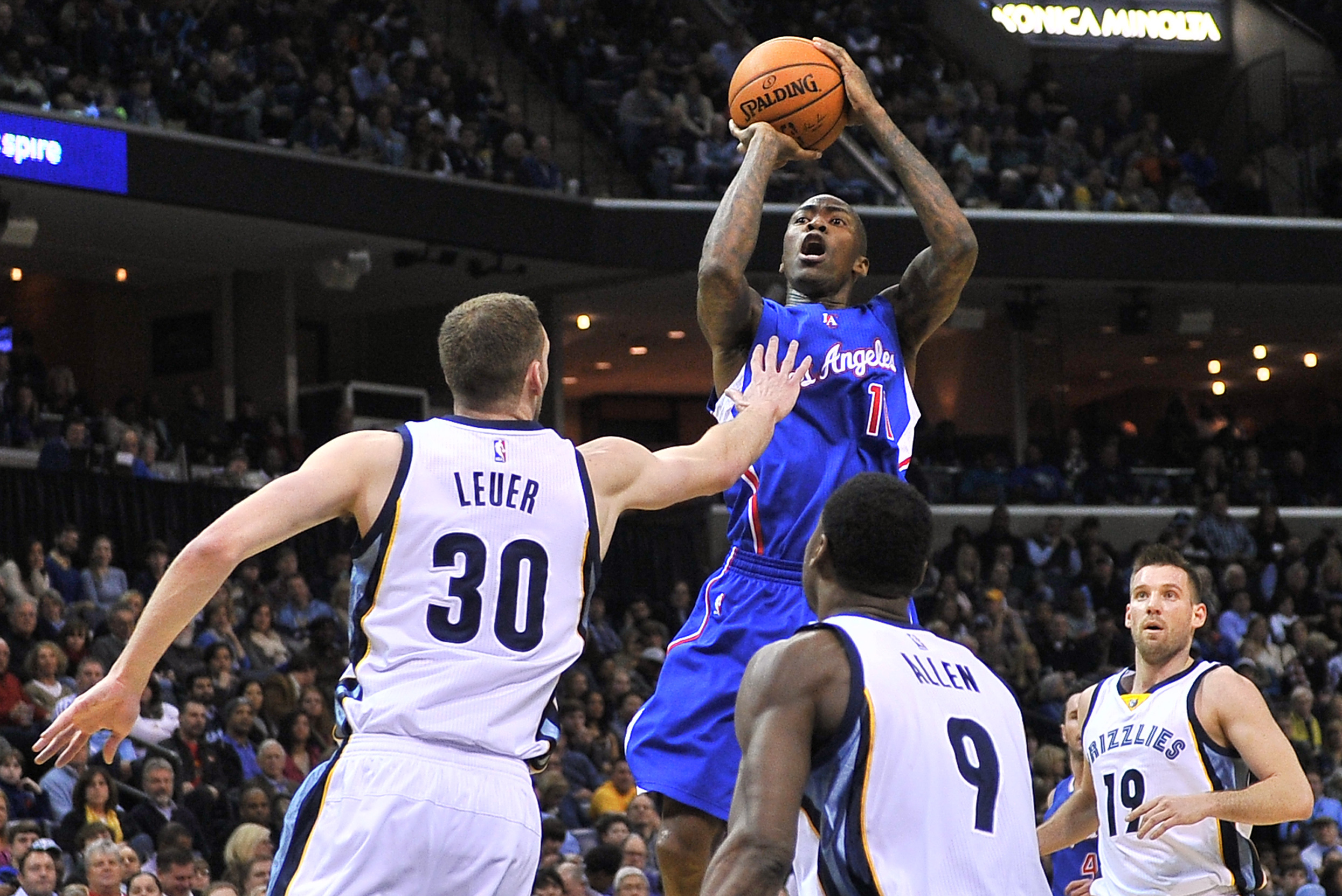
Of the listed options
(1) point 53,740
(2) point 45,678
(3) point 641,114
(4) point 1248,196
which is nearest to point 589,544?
(1) point 53,740

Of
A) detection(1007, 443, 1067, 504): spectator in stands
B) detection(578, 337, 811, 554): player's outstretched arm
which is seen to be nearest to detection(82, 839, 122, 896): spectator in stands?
detection(578, 337, 811, 554): player's outstretched arm

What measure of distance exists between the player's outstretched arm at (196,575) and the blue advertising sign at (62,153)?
13782mm

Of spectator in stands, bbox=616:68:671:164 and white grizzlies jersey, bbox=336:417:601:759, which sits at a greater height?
spectator in stands, bbox=616:68:671:164

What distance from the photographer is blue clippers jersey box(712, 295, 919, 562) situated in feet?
18.8

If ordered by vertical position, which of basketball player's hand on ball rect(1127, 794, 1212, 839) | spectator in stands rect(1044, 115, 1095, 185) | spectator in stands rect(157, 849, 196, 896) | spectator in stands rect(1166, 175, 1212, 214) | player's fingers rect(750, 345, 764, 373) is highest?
spectator in stands rect(1044, 115, 1095, 185)

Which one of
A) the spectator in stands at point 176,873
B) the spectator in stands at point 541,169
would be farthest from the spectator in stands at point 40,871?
the spectator in stands at point 541,169

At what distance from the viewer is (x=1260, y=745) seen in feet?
21.0

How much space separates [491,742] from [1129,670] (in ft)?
11.6

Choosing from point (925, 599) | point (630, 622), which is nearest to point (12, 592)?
point (630, 622)

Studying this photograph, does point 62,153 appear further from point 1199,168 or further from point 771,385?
point 1199,168

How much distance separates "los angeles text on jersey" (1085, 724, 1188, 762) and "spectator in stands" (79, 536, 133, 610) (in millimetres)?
9655

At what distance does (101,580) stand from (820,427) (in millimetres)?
10209

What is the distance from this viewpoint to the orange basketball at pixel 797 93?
6031 mm

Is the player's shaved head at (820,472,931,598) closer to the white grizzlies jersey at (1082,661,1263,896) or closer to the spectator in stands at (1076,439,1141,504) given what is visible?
the white grizzlies jersey at (1082,661,1263,896)
